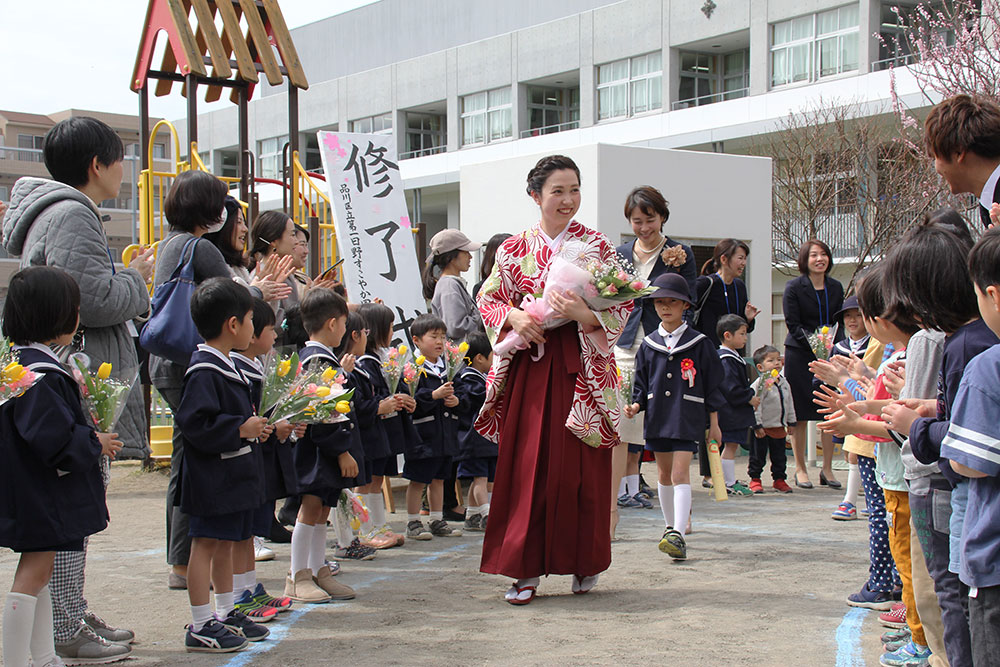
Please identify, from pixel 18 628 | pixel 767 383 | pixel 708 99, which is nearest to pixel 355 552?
pixel 18 628

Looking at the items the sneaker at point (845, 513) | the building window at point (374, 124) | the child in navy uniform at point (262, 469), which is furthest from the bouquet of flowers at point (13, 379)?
the building window at point (374, 124)

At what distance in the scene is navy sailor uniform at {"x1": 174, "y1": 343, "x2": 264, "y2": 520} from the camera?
4.06 meters

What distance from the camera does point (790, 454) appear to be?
1210cm

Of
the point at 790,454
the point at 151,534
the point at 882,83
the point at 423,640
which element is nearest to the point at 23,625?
the point at 423,640

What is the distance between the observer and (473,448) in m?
7.15

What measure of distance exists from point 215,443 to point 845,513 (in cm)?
503

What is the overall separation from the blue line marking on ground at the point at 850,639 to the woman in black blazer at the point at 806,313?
14.8ft

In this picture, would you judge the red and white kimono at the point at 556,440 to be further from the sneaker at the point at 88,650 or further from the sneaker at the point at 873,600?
the sneaker at the point at 88,650

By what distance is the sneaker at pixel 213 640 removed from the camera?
162 inches

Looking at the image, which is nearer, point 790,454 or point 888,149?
point 790,454

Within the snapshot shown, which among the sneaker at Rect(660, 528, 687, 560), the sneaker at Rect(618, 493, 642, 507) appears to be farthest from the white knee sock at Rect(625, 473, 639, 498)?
the sneaker at Rect(660, 528, 687, 560)

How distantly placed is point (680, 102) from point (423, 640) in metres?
29.4

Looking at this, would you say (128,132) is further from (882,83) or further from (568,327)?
(568,327)

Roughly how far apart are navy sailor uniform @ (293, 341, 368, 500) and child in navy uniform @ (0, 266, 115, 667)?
1.37m
